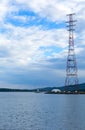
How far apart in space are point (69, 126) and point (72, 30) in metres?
137

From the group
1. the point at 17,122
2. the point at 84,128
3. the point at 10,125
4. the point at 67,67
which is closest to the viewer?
the point at 84,128

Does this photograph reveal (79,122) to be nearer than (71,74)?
Yes

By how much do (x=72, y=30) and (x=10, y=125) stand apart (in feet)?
450

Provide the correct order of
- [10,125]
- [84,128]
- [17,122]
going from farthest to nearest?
[17,122]
[10,125]
[84,128]

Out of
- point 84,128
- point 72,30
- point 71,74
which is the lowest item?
point 84,128

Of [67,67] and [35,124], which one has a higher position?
[67,67]

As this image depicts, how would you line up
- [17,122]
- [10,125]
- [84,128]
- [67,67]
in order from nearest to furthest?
[84,128], [10,125], [17,122], [67,67]

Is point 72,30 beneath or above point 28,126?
above

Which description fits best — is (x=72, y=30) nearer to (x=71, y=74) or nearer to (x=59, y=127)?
(x=71, y=74)

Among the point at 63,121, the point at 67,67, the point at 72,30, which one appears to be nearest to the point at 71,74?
the point at 67,67

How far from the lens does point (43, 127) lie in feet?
159

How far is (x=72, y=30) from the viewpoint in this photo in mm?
183875

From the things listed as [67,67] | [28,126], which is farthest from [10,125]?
[67,67]

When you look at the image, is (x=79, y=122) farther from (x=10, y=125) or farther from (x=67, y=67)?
(x=67, y=67)
